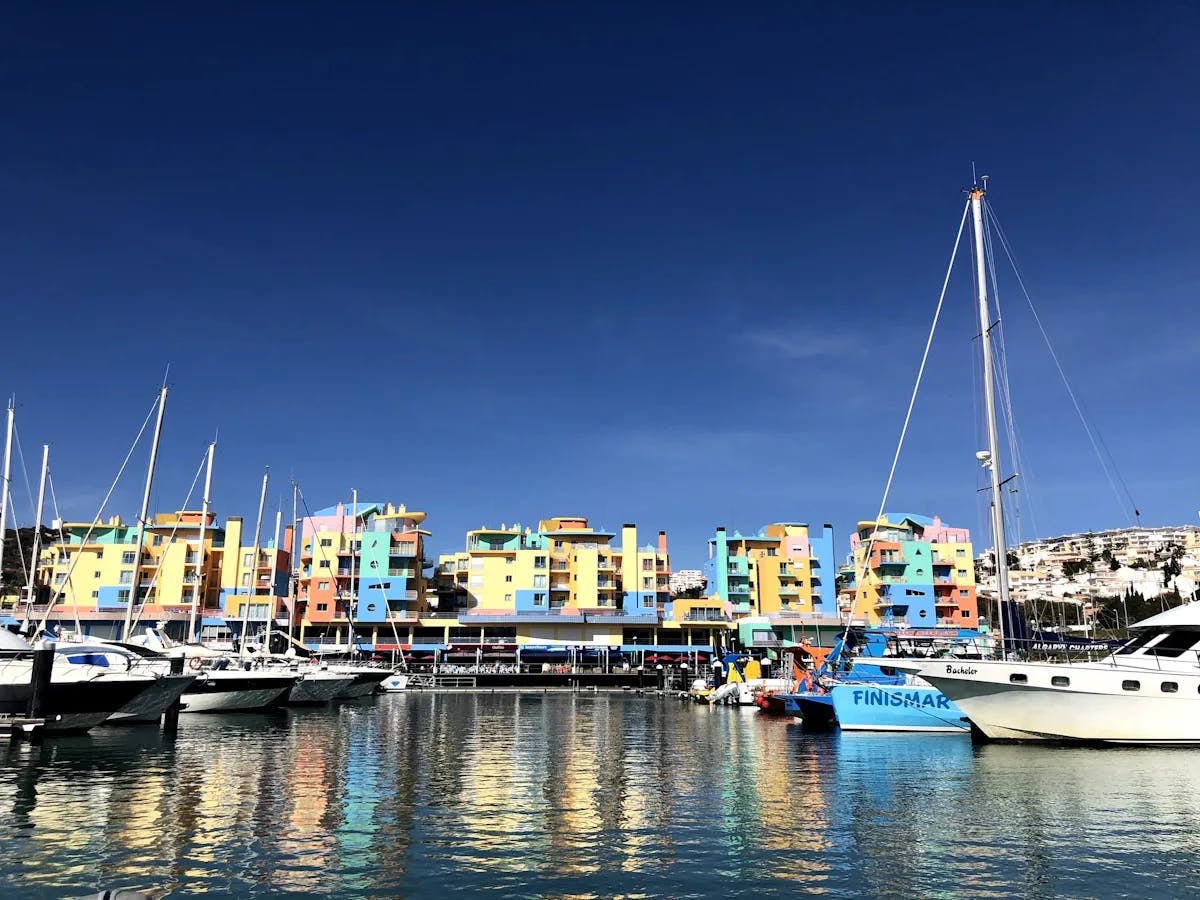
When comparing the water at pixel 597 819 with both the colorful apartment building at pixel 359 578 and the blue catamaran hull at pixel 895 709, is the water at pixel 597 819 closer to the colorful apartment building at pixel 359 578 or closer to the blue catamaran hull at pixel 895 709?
the blue catamaran hull at pixel 895 709

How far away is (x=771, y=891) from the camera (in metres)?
13.2

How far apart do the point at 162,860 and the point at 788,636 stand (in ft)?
299

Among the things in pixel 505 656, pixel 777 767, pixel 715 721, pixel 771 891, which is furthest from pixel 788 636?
pixel 771 891

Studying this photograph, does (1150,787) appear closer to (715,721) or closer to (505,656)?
(715,721)

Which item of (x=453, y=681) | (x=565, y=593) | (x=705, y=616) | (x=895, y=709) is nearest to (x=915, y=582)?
(x=705, y=616)

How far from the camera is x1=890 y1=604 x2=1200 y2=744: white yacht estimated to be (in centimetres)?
2955

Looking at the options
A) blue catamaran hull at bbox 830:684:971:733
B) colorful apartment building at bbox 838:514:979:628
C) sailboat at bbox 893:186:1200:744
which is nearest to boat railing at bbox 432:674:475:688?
colorful apartment building at bbox 838:514:979:628

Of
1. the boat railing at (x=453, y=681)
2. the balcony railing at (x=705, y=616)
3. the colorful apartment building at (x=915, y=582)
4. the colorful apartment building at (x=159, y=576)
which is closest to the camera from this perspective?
the boat railing at (x=453, y=681)

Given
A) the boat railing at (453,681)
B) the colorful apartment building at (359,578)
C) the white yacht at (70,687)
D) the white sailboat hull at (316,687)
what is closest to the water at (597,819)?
the white yacht at (70,687)

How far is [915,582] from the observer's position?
107 meters

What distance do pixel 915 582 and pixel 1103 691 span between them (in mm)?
80080

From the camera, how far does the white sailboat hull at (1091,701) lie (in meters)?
29.5

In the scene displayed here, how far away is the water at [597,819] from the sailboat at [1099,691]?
3.40ft

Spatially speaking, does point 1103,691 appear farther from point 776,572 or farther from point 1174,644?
point 776,572
